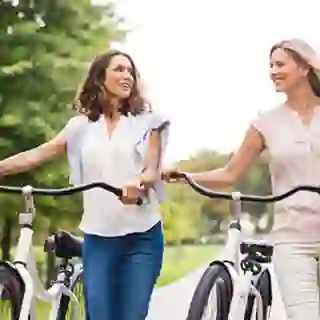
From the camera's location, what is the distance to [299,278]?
4.17 feet

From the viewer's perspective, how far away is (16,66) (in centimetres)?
207

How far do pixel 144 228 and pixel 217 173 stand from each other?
18 centimetres

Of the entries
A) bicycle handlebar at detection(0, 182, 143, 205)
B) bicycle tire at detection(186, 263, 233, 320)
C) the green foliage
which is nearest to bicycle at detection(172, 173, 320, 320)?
bicycle tire at detection(186, 263, 233, 320)

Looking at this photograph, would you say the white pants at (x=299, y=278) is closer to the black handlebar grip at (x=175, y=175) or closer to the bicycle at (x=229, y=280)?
the bicycle at (x=229, y=280)

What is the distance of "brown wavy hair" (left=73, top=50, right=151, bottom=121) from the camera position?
148 cm

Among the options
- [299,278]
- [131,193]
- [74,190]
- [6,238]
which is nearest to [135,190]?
[131,193]

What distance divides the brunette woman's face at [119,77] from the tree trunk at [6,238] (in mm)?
642

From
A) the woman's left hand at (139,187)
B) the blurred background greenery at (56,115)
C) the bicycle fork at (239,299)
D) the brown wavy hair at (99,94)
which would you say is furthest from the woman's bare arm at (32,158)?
the bicycle fork at (239,299)

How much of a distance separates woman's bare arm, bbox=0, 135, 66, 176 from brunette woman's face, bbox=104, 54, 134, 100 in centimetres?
14

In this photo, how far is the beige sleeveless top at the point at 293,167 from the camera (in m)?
1.31

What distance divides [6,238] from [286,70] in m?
0.95

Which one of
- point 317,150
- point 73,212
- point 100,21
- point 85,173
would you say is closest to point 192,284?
point 73,212

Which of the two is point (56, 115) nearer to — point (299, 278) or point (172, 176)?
point (172, 176)

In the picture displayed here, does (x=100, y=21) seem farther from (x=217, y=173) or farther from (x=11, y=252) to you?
(x=217, y=173)
